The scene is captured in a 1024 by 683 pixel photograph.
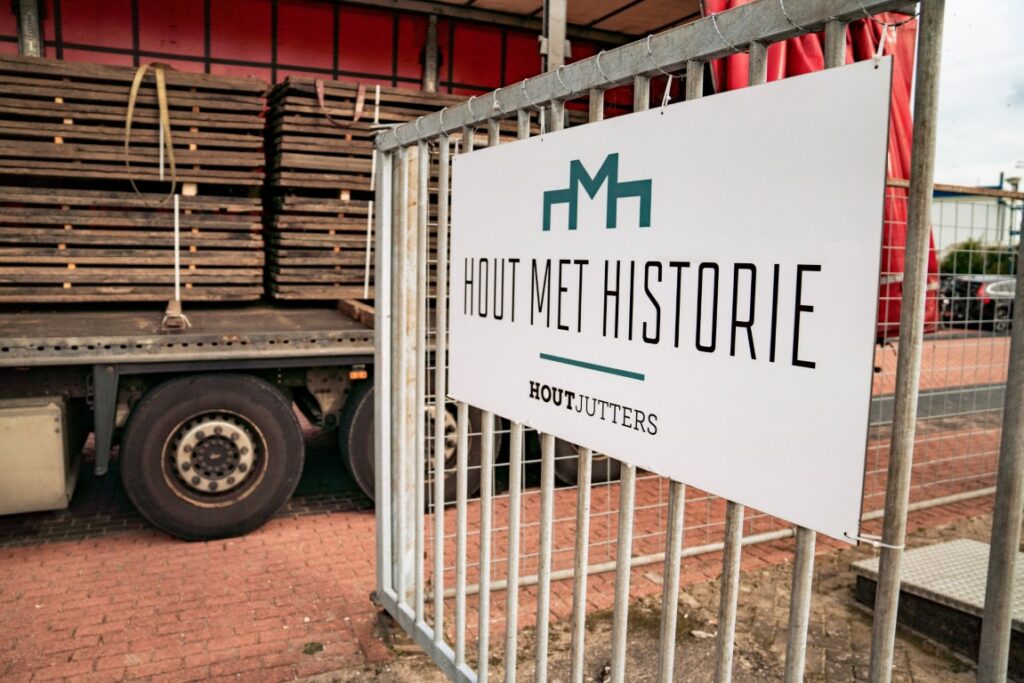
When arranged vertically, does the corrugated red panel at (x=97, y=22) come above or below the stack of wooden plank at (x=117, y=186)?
above

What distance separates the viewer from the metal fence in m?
1.90

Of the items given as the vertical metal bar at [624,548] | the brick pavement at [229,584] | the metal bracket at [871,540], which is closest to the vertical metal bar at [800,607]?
the metal bracket at [871,540]

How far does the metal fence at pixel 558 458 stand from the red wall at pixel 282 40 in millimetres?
3016

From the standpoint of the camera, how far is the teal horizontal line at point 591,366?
2557 millimetres

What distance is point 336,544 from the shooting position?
19.5 feet

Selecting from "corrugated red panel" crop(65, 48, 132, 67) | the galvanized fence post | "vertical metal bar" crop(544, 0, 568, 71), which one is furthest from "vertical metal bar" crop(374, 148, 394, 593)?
"corrugated red panel" crop(65, 48, 132, 67)

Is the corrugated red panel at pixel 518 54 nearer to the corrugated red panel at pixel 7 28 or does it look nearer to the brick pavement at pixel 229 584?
the corrugated red panel at pixel 7 28

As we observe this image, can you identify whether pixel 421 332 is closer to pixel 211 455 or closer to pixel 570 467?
pixel 211 455

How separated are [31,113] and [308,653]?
15.5 feet

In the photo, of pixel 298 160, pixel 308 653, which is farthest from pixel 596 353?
pixel 298 160

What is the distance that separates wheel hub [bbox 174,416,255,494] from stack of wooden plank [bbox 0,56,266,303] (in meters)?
1.40

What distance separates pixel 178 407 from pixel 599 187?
4.17 m

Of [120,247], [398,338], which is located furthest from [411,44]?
[398,338]

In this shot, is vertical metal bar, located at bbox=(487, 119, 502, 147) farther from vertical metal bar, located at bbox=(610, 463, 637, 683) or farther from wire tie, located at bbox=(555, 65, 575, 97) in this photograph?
vertical metal bar, located at bbox=(610, 463, 637, 683)
